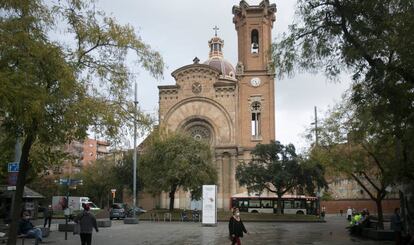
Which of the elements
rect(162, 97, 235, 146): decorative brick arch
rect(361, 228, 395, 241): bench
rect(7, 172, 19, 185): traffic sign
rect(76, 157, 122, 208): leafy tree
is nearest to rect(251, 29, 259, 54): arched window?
rect(162, 97, 235, 146): decorative brick arch

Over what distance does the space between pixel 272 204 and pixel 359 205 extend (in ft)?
57.2

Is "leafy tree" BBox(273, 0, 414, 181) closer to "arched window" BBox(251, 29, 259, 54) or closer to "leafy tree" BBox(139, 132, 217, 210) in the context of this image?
"leafy tree" BBox(139, 132, 217, 210)

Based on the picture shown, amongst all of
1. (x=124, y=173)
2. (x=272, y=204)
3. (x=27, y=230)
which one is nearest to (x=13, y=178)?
(x=27, y=230)

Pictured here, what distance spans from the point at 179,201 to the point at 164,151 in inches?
812

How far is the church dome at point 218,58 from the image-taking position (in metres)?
96.9

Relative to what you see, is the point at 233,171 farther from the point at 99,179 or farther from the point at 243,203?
the point at 99,179

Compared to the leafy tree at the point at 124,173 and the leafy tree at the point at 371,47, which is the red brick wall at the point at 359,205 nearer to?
the leafy tree at the point at 124,173

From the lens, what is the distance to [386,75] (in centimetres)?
1354

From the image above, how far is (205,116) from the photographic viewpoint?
7169cm

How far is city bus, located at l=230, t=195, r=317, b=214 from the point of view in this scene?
6366 centimetres

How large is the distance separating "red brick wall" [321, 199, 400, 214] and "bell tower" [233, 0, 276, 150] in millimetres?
16754

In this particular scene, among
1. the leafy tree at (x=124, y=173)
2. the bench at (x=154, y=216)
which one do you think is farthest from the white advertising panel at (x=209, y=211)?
the leafy tree at (x=124, y=173)

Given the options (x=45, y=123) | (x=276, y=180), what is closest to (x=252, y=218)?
(x=276, y=180)

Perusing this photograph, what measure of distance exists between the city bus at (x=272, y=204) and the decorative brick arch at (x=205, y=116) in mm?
9596
